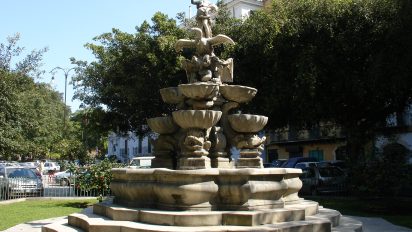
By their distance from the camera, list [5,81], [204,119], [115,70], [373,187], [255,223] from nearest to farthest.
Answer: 1. [255,223]
2. [204,119]
3. [373,187]
4. [5,81]
5. [115,70]

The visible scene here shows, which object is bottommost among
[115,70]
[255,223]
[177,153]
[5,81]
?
[255,223]

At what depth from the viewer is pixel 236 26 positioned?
70.7ft

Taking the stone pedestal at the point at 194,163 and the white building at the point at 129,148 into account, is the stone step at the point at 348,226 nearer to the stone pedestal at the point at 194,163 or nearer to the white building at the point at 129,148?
the stone pedestal at the point at 194,163

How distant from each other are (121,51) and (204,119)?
1751 centimetres

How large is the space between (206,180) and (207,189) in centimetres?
17

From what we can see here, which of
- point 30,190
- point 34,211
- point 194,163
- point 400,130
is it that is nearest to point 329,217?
point 194,163

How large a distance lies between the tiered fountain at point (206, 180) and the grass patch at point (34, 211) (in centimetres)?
386

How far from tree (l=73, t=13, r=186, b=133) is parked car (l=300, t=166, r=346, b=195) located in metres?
7.75

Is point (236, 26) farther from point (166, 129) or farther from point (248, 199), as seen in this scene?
point (248, 199)

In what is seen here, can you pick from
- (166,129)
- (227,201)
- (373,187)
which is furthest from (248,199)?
(373,187)

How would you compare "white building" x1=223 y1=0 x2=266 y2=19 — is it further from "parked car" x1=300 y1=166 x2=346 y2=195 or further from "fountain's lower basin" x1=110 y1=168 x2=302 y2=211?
"fountain's lower basin" x1=110 y1=168 x2=302 y2=211

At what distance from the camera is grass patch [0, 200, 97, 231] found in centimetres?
1195

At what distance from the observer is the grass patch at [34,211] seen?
Answer: 11945 millimetres

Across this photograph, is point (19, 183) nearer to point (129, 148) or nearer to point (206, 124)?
point (206, 124)
